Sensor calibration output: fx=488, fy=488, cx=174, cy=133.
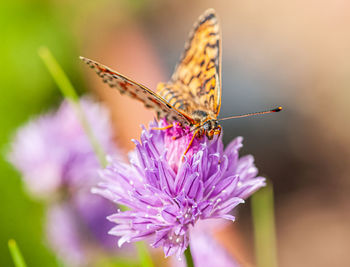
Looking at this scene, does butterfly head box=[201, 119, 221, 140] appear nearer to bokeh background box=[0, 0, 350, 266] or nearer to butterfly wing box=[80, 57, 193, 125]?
butterfly wing box=[80, 57, 193, 125]

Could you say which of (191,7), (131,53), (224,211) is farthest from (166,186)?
(191,7)

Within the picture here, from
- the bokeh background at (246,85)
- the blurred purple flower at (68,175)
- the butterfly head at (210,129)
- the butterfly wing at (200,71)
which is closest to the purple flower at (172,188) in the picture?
the butterfly head at (210,129)


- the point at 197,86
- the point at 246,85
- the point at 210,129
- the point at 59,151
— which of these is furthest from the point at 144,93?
the point at 246,85

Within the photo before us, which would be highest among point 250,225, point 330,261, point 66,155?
point 66,155

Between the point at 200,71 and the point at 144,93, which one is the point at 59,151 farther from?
the point at 144,93

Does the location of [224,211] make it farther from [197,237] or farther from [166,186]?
[197,237]
